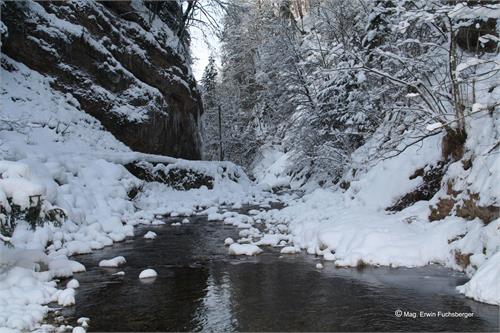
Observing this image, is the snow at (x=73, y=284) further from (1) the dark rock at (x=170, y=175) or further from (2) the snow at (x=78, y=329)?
(1) the dark rock at (x=170, y=175)

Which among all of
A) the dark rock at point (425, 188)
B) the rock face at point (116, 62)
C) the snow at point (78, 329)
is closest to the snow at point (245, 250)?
the dark rock at point (425, 188)

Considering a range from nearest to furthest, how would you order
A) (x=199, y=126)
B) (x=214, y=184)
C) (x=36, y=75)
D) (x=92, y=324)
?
(x=92, y=324) < (x=36, y=75) < (x=214, y=184) < (x=199, y=126)

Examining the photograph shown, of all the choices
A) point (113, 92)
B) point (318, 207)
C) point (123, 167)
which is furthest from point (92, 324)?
point (113, 92)

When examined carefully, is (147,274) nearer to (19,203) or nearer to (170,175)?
(19,203)

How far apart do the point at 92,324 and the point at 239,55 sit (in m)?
42.5

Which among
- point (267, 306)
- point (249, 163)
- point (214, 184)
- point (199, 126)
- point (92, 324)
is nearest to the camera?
point (92, 324)

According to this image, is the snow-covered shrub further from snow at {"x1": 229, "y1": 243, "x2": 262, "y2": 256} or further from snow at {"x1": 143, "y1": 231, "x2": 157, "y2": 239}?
snow at {"x1": 143, "y1": 231, "x2": 157, "y2": 239}

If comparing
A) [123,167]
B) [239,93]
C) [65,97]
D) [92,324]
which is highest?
[239,93]

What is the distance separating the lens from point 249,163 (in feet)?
144

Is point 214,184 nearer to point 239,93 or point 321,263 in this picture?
point 321,263

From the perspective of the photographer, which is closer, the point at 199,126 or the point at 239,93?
the point at 199,126

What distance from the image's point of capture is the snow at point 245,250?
868 centimetres

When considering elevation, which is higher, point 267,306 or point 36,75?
point 36,75

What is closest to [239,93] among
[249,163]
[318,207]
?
[249,163]
